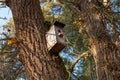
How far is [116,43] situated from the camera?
420cm

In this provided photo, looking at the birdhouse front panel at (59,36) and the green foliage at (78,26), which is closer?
the birdhouse front panel at (59,36)

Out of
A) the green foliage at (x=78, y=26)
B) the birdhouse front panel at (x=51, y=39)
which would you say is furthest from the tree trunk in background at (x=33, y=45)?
the green foliage at (x=78, y=26)

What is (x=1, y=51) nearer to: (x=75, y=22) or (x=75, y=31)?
(x=75, y=22)

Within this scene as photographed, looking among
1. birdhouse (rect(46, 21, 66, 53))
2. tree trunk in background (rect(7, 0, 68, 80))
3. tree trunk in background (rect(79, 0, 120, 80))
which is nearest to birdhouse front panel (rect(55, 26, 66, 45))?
birdhouse (rect(46, 21, 66, 53))

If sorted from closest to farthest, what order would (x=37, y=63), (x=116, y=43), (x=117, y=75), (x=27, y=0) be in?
1. (x=37, y=63)
2. (x=27, y=0)
3. (x=117, y=75)
4. (x=116, y=43)

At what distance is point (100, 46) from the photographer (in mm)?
3961

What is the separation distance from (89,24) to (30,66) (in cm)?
210

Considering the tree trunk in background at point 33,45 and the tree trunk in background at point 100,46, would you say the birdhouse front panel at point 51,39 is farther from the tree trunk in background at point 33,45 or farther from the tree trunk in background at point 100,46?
the tree trunk in background at point 100,46

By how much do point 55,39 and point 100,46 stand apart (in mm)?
1564

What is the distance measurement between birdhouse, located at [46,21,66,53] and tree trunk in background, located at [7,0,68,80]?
5cm

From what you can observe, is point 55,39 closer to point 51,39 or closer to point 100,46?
point 51,39

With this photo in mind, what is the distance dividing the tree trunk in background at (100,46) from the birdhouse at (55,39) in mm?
1285

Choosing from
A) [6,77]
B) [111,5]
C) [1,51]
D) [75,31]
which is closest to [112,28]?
[111,5]

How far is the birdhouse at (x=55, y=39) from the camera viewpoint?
2.44 meters
